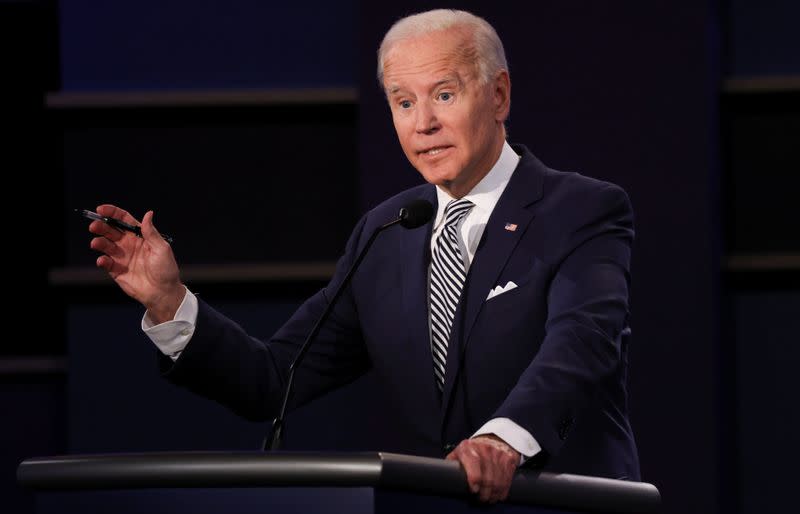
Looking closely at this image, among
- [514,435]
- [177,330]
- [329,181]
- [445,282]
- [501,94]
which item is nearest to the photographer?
[514,435]

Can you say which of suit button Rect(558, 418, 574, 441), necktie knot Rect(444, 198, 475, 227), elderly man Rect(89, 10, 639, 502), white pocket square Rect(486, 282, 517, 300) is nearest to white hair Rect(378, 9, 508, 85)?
elderly man Rect(89, 10, 639, 502)

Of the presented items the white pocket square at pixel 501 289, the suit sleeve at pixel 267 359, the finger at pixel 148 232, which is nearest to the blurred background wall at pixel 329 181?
the suit sleeve at pixel 267 359

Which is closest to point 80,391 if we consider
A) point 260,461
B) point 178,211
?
point 178,211

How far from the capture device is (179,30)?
11.4 feet

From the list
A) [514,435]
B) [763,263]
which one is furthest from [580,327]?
[763,263]

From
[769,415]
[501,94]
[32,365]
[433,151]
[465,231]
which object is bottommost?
[769,415]

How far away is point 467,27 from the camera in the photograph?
2166 mm

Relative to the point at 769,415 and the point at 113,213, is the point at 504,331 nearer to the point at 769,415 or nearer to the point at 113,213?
the point at 113,213

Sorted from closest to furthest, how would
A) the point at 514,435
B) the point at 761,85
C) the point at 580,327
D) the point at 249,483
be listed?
the point at 249,483 → the point at 514,435 → the point at 580,327 → the point at 761,85

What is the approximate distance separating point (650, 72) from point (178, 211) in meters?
1.37

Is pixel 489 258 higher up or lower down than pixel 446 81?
lower down

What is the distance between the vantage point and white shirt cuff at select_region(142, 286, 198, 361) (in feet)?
6.47

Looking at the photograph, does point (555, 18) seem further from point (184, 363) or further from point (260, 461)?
point (260, 461)

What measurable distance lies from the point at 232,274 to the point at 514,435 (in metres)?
1.92
